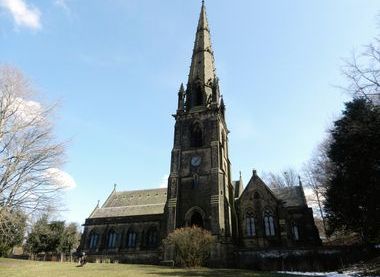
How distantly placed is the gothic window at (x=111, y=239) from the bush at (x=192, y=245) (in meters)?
15.2

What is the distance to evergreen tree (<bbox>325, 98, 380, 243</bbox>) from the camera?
1745 cm

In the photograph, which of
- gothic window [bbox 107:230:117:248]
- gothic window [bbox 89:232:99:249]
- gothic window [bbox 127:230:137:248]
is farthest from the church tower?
gothic window [bbox 89:232:99:249]

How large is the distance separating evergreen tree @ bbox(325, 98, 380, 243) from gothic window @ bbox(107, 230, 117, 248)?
2790 centimetres

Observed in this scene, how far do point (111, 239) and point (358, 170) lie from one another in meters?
31.9

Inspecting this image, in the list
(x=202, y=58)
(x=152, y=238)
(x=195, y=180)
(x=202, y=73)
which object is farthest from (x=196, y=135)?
(x=152, y=238)

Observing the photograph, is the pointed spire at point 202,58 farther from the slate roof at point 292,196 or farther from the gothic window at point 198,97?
the slate roof at point 292,196

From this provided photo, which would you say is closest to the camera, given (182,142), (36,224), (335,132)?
(36,224)

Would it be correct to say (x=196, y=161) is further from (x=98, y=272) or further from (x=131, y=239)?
(x=98, y=272)

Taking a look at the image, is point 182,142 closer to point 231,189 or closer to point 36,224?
point 231,189

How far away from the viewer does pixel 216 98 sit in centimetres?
3916

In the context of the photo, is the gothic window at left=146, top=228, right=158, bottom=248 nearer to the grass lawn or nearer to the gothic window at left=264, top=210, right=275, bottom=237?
the gothic window at left=264, top=210, right=275, bottom=237

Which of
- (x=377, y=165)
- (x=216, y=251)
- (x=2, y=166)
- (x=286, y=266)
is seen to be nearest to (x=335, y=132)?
(x=377, y=165)

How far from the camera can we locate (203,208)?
31906 millimetres

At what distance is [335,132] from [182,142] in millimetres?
19151
